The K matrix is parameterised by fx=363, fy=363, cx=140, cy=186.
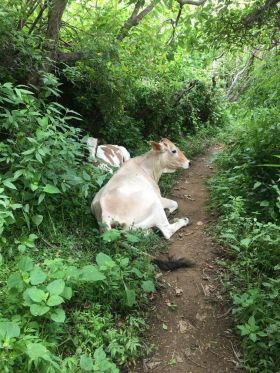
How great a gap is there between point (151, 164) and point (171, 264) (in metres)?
2.27

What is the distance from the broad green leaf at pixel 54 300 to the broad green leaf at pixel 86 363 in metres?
0.43

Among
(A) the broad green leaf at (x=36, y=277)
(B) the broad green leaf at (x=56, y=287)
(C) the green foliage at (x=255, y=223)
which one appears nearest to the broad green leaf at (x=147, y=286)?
(C) the green foliage at (x=255, y=223)

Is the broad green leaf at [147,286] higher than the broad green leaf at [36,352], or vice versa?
the broad green leaf at [36,352]

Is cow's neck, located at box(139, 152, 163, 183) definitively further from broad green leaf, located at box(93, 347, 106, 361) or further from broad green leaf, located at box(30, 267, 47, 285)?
broad green leaf, located at box(93, 347, 106, 361)

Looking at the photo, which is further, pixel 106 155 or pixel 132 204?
pixel 106 155

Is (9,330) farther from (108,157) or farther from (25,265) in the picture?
(108,157)

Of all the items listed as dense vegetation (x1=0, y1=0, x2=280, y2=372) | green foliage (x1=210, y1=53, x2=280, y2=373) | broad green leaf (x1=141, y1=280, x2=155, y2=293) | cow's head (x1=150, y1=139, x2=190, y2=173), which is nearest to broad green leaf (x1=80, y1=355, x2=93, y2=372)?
dense vegetation (x1=0, y1=0, x2=280, y2=372)

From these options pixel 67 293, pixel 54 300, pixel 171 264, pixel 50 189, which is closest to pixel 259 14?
pixel 171 264

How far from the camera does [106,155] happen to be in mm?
6762

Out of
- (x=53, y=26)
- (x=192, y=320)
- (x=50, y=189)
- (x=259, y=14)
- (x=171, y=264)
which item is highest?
(x=259, y=14)

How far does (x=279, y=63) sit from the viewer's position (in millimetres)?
5305

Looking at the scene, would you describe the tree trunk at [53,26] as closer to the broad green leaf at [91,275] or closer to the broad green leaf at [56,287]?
the broad green leaf at [91,275]

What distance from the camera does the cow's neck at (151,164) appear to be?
6.01 m

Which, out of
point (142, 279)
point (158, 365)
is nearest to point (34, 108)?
point (142, 279)
